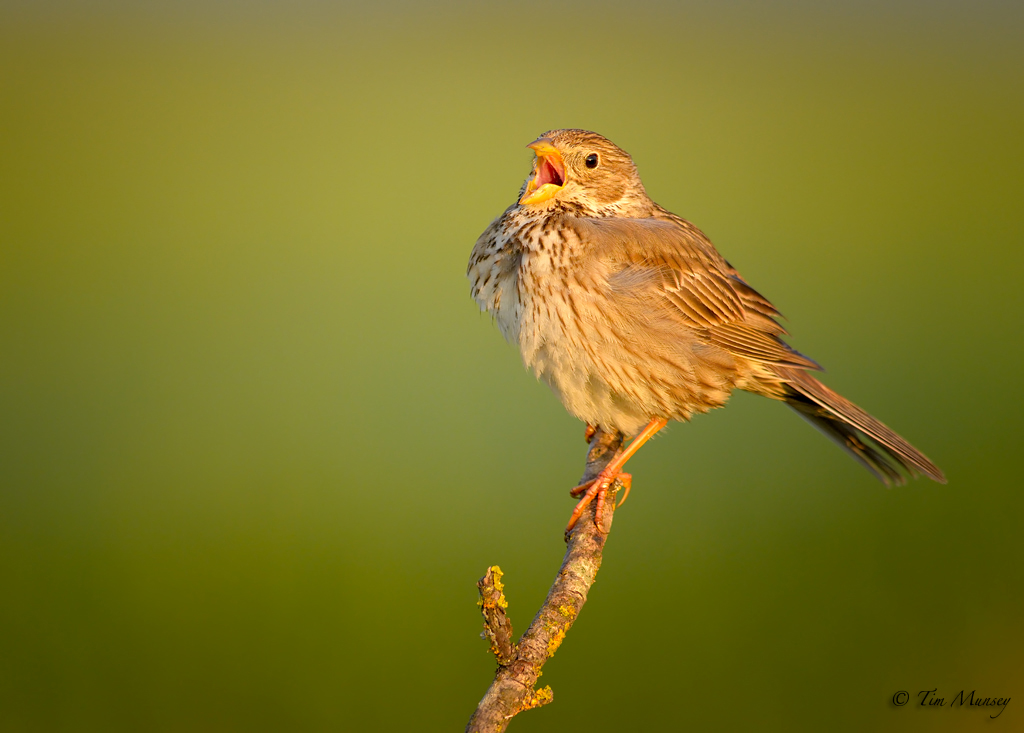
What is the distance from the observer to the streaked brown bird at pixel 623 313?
144 inches

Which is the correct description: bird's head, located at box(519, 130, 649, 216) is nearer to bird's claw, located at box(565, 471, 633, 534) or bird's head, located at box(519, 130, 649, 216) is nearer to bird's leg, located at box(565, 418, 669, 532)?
bird's leg, located at box(565, 418, 669, 532)

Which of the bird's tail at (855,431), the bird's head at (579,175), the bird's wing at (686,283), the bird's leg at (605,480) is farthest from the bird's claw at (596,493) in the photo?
the bird's head at (579,175)

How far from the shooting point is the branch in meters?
2.36

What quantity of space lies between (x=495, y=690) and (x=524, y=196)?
220 cm

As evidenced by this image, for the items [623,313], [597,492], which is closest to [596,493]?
[597,492]

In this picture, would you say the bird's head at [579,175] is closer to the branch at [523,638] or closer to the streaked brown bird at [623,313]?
the streaked brown bird at [623,313]

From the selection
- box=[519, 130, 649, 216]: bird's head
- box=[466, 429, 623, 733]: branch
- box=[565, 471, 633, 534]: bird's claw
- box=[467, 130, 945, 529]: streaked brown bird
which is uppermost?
box=[519, 130, 649, 216]: bird's head

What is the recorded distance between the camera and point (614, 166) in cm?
404

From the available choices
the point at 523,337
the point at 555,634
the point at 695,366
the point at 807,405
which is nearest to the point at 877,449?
the point at 807,405

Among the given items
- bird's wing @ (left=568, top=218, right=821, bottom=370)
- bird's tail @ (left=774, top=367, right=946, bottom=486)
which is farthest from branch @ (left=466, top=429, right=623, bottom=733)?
bird's tail @ (left=774, top=367, right=946, bottom=486)

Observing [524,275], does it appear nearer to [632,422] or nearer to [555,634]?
[632,422]

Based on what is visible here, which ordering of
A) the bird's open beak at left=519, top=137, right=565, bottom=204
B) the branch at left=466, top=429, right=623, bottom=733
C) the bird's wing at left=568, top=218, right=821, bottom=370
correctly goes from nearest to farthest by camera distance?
the branch at left=466, top=429, right=623, bottom=733 → the bird's wing at left=568, top=218, right=821, bottom=370 → the bird's open beak at left=519, top=137, right=565, bottom=204

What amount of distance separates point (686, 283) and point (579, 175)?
0.69m

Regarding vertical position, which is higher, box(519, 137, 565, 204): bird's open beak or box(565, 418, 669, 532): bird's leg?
box(519, 137, 565, 204): bird's open beak
